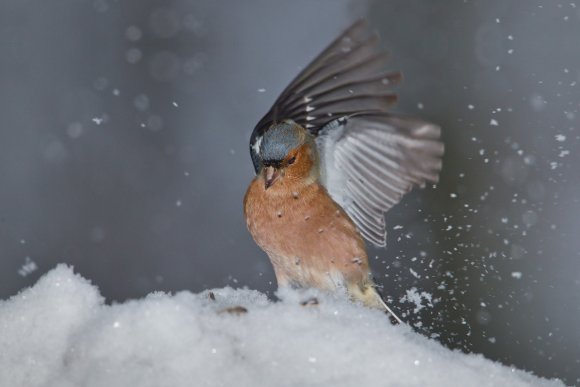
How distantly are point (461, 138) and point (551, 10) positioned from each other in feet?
6.96

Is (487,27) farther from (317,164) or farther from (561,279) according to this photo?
(317,164)

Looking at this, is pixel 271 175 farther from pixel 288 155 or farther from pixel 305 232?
pixel 305 232

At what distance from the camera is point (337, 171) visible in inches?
130

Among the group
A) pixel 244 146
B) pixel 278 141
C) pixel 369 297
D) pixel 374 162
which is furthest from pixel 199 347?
pixel 244 146

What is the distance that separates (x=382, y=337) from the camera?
1.66 metres

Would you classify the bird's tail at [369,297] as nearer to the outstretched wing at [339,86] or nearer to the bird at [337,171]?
the bird at [337,171]

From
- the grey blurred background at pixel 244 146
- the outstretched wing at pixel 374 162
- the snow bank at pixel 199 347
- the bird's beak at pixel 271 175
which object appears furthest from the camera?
the grey blurred background at pixel 244 146

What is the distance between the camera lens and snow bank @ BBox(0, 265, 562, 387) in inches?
60.0

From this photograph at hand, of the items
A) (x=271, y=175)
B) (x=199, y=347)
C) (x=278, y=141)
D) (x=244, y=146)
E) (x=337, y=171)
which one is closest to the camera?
(x=199, y=347)

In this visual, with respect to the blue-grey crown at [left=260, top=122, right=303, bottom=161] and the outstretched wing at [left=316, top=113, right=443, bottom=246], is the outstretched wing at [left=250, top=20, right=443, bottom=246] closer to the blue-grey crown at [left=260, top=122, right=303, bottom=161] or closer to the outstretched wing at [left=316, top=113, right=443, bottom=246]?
the outstretched wing at [left=316, top=113, right=443, bottom=246]

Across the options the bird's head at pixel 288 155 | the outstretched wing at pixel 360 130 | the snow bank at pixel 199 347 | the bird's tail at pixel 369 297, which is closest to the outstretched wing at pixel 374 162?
the outstretched wing at pixel 360 130

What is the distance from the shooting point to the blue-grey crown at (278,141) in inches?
117

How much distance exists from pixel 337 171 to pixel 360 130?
22 cm

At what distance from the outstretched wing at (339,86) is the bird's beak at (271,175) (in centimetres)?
16
